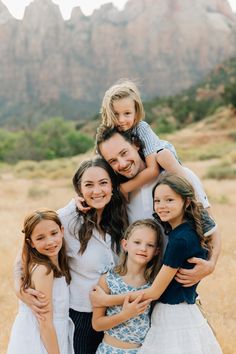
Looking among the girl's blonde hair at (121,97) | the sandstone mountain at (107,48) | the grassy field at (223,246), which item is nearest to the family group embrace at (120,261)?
the girl's blonde hair at (121,97)

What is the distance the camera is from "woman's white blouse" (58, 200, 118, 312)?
3.16m

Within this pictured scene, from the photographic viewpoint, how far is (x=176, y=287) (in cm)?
303

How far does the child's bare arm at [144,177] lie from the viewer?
10.6ft

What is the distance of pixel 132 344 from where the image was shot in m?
3.11

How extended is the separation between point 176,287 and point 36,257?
804 mm

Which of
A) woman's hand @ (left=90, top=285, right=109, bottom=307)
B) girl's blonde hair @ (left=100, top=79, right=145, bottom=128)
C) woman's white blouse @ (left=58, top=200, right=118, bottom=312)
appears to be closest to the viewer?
woman's hand @ (left=90, top=285, right=109, bottom=307)

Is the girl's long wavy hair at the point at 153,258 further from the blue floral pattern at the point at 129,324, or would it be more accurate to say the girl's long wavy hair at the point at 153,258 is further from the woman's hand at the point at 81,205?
the woman's hand at the point at 81,205

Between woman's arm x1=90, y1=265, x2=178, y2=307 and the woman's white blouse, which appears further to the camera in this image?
the woman's white blouse

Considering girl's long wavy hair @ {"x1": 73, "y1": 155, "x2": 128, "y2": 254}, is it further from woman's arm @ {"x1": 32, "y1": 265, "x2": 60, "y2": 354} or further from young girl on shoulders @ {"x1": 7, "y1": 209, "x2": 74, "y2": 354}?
woman's arm @ {"x1": 32, "y1": 265, "x2": 60, "y2": 354}

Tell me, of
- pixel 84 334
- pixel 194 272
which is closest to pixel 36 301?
pixel 84 334

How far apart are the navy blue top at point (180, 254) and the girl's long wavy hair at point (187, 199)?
35mm

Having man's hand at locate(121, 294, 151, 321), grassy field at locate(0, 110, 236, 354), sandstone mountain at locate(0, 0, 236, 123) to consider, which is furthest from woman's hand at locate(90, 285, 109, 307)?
sandstone mountain at locate(0, 0, 236, 123)

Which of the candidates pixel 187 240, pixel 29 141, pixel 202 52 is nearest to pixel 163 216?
pixel 187 240

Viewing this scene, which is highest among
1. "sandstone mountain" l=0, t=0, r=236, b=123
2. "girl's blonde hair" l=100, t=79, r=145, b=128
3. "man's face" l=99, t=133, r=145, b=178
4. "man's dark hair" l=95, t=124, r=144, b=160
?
"sandstone mountain" l=0, t=0, r=236, b=123
